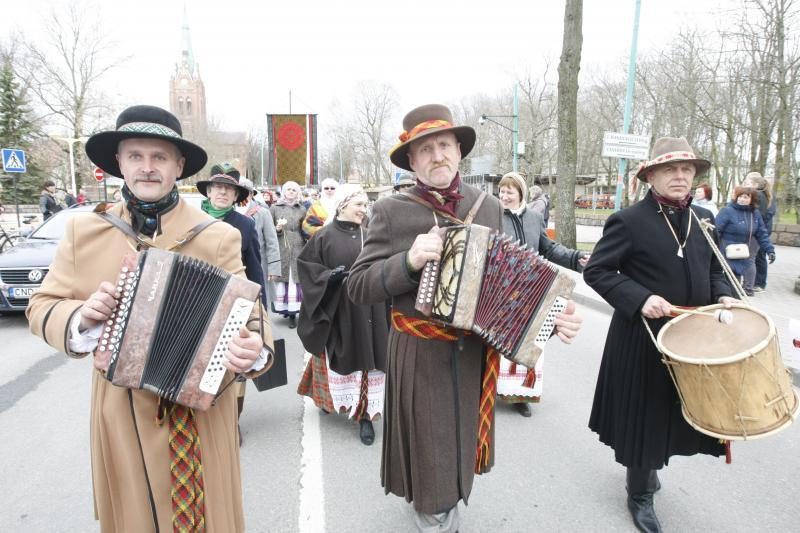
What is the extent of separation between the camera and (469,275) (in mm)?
1990

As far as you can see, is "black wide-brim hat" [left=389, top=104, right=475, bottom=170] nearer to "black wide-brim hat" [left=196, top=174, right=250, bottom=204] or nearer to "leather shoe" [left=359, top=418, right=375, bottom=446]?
"black wide-brim hat" [left=196, top=174, right=250, bottom=204]

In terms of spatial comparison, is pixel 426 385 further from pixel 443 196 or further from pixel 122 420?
pixel 122 420

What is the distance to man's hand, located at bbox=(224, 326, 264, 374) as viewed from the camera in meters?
1.62

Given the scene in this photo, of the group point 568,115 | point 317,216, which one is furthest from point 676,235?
point 568,115

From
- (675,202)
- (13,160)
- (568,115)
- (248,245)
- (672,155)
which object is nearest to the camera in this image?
(672,155)

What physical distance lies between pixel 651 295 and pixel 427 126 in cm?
148

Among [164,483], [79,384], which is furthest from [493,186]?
[164,483]

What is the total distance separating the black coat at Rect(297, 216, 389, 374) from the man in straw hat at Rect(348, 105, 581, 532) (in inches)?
59.4

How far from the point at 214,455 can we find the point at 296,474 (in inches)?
64.1

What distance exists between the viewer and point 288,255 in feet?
24.9

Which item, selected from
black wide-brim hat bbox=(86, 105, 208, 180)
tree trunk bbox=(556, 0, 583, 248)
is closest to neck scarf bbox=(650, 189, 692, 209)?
black wide-brim hat bbox=(86, 105, 208, 180)

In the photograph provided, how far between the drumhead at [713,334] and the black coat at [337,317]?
2119mm

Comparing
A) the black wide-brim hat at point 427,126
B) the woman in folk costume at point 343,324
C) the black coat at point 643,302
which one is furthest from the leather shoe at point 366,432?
the black wide-brim hat at point 427,126

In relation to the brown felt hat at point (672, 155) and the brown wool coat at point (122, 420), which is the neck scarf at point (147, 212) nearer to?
the brown wool coat at point (122, 420)
